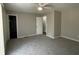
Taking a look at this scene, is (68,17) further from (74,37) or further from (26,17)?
(26,17)

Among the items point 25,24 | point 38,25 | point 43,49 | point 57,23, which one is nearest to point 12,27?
point 25,24

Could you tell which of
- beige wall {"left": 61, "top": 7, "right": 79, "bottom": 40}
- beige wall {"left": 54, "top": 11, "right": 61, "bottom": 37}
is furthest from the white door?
beige wall {"left": 61, "top": 7, "right": 79, "bottom": 40}

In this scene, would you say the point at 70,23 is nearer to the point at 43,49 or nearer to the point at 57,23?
the point at 57,23

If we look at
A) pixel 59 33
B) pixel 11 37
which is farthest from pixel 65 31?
pixel 11 37

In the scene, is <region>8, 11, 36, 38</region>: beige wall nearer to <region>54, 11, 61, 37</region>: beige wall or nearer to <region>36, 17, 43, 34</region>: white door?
<region>36, 17, 43, 34</region>: white door

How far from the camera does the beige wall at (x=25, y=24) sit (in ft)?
20.8

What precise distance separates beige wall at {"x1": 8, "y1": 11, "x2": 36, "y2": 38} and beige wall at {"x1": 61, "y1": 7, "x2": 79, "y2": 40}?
2516 mm

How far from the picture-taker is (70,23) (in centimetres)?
557

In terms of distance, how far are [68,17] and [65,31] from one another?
1005mm

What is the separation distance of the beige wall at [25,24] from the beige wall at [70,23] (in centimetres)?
252

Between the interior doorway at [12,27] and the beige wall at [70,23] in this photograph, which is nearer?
the beige wall at [70,23]

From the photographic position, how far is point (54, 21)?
5809 millimetres

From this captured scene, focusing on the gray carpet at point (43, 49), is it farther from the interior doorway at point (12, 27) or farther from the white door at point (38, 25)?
the white door at point (38, 25)

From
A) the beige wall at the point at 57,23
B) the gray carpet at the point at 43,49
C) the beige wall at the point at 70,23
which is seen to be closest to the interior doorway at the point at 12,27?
the gray carpet at the point at 43,49
